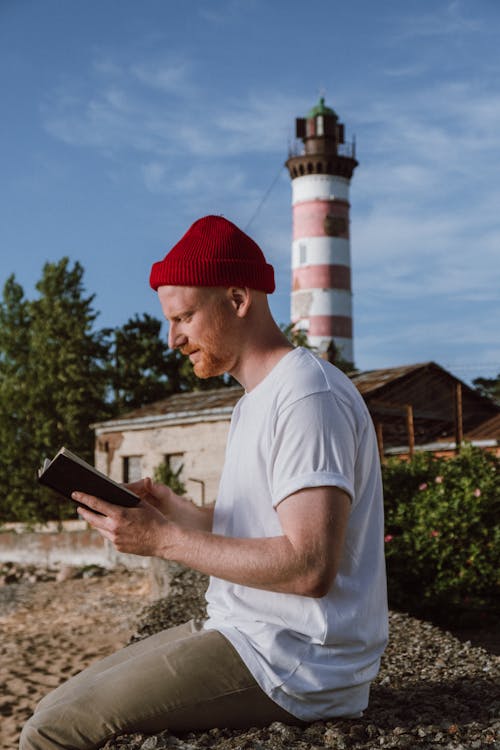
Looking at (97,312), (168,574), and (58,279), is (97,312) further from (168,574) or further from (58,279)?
(168,574)

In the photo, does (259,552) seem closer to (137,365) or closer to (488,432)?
(488,432)

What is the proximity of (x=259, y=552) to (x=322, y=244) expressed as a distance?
43018 mm

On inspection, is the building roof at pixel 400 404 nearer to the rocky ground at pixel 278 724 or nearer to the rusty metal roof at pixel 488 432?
the rusty metal roof at pixel 488 432

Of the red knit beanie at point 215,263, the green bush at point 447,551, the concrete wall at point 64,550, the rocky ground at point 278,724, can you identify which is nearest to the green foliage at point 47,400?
the concrete wall at point 64,550

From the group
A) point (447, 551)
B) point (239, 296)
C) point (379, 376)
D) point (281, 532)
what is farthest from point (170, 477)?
point (281, 532)

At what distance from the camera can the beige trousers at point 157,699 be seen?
2545mm

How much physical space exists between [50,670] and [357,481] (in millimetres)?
7176

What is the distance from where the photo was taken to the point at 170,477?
77.4 feet

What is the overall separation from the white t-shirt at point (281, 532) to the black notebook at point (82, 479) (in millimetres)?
360

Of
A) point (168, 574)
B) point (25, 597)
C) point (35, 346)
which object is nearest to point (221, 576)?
point (168, 574)

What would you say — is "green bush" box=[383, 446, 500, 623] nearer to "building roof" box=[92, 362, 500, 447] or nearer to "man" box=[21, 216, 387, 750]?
"man" box=[21, 216, 387, 750]

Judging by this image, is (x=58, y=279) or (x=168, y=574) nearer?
(x=168, y=574)

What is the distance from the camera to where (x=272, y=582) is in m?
2.40

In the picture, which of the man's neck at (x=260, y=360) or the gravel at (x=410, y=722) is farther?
the man's neck at (x=260, y=360)
